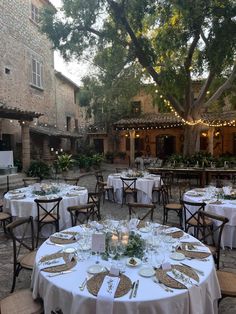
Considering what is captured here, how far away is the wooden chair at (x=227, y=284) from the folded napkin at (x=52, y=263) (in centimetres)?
177

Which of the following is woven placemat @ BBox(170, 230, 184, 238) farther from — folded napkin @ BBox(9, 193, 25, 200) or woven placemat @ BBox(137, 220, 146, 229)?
folded napkin @ BBox(9, 193, 25, 200)

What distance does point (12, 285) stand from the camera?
4078 mm

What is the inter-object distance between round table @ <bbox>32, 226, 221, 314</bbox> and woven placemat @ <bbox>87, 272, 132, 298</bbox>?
5cm

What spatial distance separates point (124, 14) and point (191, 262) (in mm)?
10318

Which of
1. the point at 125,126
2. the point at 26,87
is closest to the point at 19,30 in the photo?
the point at 26,87

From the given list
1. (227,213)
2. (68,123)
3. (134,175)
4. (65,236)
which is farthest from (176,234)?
(68,123)

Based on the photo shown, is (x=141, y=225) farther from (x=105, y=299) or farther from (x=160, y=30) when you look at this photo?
(x=160, y=30)

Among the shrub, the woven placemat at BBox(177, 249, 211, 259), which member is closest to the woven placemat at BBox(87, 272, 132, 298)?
the woven placemat at BBox(177, 249, 211, 259)

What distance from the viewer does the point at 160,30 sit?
41.4 ft

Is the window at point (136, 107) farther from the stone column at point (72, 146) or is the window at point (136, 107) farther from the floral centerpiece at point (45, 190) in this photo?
the floral centerpiece at point (45, 190)

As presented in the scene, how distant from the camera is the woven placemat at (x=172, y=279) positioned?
2.57 meters

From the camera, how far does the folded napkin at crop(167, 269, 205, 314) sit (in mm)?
2494

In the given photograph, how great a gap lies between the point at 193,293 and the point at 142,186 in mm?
6820

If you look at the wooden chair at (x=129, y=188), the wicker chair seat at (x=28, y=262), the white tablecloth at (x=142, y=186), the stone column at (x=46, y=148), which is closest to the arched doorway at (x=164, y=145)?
the stone column at (x=46, y=148)
